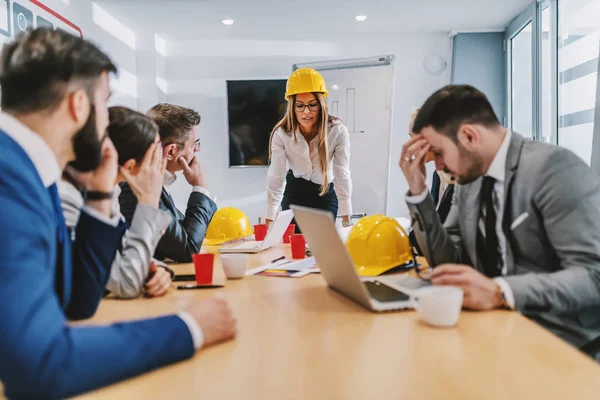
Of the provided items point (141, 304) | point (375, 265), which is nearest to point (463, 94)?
point (375, 265)

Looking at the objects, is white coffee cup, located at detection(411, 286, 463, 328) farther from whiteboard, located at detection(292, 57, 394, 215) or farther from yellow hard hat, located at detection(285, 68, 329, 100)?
whiteboard, located at detection(292, 57, 394, 215)

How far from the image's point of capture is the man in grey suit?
3.87 feet

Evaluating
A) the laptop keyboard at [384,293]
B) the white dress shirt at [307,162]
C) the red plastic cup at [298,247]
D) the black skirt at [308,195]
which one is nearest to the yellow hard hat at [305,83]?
the white dress shirt at [307,162]

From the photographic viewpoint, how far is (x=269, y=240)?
230 cm

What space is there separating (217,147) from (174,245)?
4.49 m

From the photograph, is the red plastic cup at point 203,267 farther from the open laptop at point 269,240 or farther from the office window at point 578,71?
the office window at point 578,71

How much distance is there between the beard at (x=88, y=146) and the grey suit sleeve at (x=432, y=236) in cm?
102

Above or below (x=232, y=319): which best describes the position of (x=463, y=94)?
above

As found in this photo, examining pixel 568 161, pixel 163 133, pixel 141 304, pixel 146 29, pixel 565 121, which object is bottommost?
pixel 141 304

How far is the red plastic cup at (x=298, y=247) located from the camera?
78.3 inches

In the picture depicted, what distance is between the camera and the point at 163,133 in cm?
227

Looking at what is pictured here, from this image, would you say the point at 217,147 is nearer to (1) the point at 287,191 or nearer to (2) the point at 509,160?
(1) the point at 287,191

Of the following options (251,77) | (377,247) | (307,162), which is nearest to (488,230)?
(377,247)

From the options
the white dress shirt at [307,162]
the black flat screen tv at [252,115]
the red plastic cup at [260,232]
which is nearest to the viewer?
the red plastic cup at [260,232]
